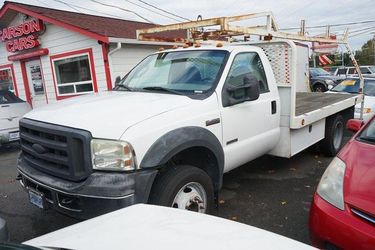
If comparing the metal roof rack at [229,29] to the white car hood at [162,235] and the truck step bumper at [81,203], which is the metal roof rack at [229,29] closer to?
the truck step bumper at [81,203]

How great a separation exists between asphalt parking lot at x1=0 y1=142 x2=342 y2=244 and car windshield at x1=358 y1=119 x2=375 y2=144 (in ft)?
3.72

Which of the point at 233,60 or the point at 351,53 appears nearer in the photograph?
the point at 233,60

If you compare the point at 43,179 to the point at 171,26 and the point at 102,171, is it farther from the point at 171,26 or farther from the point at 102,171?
the point at 171,26

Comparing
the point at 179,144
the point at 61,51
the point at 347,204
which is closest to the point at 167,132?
the point at 179,144

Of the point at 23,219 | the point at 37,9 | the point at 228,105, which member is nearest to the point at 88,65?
the point at 37,9

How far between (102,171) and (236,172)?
10.1 feet

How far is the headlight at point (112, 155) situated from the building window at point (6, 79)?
13.0 metres

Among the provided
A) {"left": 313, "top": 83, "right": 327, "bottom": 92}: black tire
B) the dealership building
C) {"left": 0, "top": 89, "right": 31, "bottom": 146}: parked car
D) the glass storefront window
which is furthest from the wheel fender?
{"left": 313, "top": 83, "right": 327, "bottom": 92}: black tire

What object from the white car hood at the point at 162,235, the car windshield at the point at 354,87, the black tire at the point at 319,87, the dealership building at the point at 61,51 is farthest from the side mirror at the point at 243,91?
the black tire at the point at 319,87

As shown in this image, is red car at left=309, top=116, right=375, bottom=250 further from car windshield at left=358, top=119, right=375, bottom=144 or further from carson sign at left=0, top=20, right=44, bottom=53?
carson sign at left=0, top=20, right=44, bottom=53

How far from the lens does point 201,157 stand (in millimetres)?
3732

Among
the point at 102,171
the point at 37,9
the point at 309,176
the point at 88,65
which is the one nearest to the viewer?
the point at 102,171

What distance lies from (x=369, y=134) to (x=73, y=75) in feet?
33.6

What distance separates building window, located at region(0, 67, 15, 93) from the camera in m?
14.2
